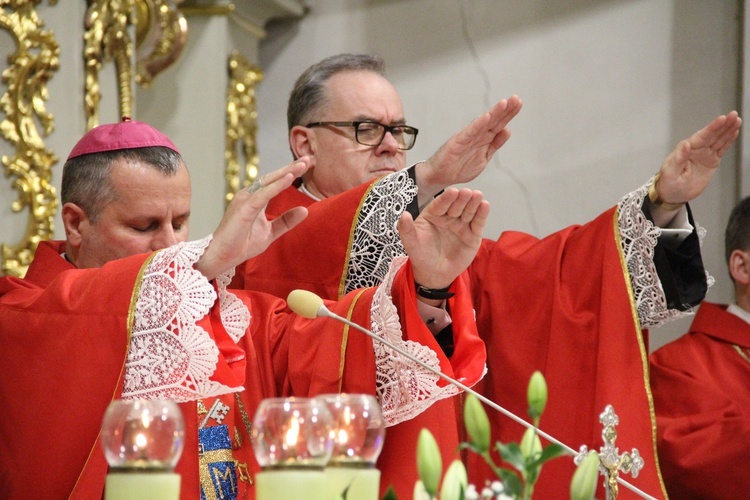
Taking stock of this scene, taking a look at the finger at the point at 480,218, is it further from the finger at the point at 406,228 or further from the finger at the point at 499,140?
the finger at the point at 499,140

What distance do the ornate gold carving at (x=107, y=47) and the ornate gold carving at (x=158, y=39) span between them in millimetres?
248

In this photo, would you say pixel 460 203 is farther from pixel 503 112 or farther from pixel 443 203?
pixel 503 112

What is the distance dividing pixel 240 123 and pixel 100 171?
1920 mm

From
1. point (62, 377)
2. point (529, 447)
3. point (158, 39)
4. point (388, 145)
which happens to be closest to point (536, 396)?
point (529, 447)

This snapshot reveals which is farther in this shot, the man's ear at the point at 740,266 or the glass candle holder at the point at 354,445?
the man's ear at the point at 740,266

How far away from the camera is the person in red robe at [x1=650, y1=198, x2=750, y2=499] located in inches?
148

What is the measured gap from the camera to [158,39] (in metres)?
4.36

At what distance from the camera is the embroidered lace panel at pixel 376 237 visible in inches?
125

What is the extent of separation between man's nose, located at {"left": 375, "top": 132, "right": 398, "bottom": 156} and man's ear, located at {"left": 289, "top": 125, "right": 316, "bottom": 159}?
24cm

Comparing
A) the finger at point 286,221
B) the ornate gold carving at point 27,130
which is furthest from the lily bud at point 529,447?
the ornate gold carving at point 27,130

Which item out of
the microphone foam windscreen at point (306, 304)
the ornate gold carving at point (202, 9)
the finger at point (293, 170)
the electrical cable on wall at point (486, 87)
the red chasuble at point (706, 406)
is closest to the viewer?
the microphone foam windscreen at point (306, 304)

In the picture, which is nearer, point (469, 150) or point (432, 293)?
point (432, 293)

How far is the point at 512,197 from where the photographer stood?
16.2 feet

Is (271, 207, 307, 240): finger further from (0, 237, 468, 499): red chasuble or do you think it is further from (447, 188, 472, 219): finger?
(447, 188, 472, 219): finger
